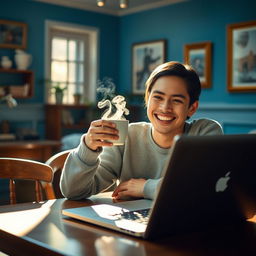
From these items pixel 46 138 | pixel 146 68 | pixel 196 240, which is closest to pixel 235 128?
pixel 146 68

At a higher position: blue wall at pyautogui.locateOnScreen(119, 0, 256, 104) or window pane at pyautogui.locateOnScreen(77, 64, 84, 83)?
blue wall at pyautogui.locateOnScreen(119, 0, 256, 104)

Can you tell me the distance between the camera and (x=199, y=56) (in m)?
5.84

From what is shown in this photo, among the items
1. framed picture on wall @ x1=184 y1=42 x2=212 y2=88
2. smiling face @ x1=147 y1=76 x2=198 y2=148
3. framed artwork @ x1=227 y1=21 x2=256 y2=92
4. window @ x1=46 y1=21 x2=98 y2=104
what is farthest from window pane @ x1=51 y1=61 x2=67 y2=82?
smiling face @ x1=147 y1=76 x2=198 y2=148

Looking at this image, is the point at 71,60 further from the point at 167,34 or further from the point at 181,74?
the point at 181,74

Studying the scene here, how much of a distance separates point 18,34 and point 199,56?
214 cm

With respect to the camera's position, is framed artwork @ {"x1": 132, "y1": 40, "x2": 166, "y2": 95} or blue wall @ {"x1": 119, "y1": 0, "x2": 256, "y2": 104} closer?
blue wall @ {"x1": 119, "y1": 0, "x2": 256, "y2": 104}

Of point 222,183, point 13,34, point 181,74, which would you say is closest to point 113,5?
point 13,34

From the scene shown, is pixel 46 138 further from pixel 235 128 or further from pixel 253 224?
pixel 253 224

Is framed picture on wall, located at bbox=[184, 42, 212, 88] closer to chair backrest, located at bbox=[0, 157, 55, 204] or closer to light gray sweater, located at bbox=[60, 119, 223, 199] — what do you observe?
light gray sweater, located at bbox=[60, 119, 223, 199]

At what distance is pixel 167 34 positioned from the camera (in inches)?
247

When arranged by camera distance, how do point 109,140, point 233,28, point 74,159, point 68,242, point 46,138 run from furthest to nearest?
point 46,138
point 233,28
point 74,159
point 109,140
point 68,242

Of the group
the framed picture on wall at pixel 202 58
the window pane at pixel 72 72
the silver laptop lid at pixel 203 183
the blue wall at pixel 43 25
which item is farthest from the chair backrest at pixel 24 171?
the window pane at pixel 72 72

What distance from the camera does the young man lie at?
174 centimetres

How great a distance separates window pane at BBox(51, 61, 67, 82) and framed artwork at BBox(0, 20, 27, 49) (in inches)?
25.0
